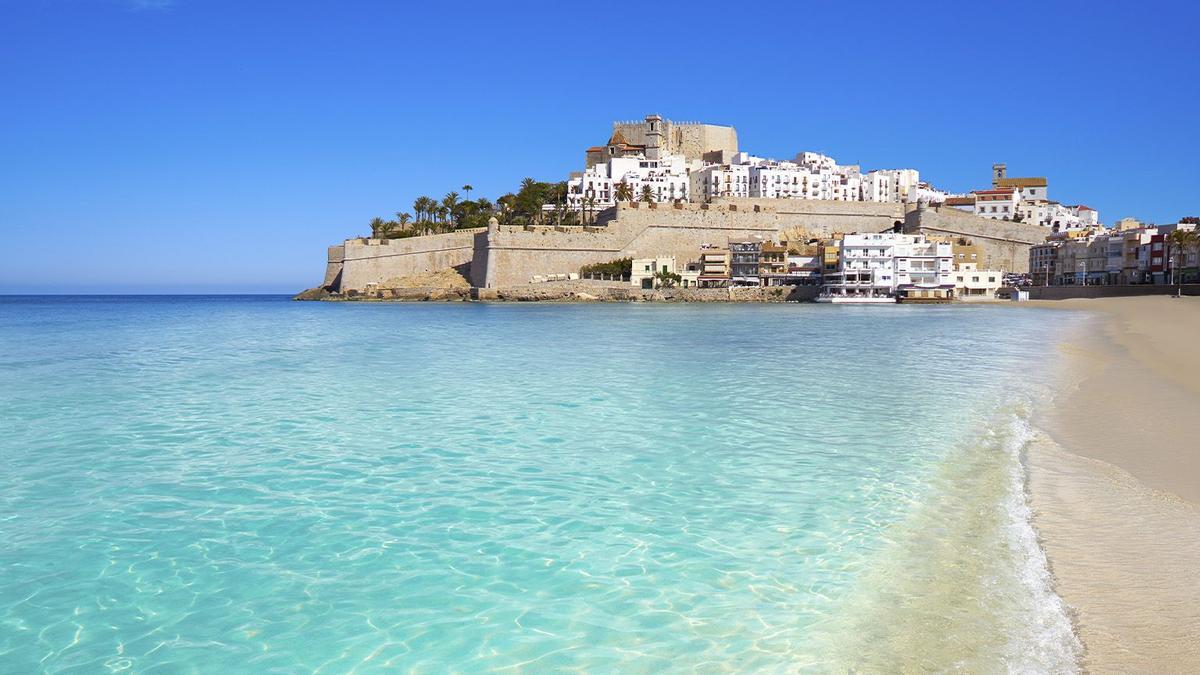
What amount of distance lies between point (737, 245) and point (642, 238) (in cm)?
644

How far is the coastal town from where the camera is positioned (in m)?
51.7

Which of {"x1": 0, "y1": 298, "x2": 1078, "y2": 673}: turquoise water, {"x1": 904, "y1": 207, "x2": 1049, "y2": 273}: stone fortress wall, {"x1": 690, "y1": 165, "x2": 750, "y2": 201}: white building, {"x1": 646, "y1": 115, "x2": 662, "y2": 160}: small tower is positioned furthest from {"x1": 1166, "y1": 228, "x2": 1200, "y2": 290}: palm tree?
{"x1": 0, "y1": 298, "x2": 1078, "y2": 673}: turquoise water

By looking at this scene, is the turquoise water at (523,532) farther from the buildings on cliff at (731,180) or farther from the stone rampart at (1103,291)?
the buildings on cliff at (731,180)

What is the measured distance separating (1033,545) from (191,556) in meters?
4.21

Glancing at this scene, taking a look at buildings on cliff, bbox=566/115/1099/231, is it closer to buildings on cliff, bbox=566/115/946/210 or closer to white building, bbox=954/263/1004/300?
buildings on cliff, bbox=566/115/946/210

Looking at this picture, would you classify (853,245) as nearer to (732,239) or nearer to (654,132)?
(732,239)

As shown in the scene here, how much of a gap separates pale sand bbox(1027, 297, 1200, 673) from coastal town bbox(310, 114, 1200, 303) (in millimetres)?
43337

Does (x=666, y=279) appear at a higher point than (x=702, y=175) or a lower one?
lower

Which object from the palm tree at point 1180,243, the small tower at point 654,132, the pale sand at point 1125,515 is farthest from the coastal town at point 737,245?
the pale sand at point 1125,515

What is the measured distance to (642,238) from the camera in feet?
178

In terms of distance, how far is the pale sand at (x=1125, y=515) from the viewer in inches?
114

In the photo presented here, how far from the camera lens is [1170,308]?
3209 centimetres

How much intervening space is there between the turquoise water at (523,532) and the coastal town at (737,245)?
43550 mm

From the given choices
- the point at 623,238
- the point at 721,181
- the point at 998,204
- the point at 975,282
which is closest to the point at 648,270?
the point at 623,238
